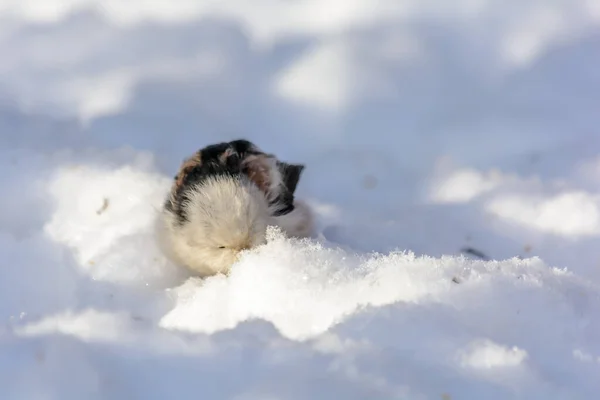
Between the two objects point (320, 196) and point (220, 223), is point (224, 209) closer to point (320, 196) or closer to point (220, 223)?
point (220, 223)

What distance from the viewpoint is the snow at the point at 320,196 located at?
48.1 inches

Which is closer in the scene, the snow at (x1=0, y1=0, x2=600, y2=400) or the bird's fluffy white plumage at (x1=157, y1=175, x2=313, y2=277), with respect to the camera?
the snow at (x1=0, y1=0, x2=600, y2=400)

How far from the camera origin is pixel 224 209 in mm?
1851

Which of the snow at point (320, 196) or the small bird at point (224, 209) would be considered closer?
the snow at point (320, 196)

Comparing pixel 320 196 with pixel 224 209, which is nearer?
pixel 224 209

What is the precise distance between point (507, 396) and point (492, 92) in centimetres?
299

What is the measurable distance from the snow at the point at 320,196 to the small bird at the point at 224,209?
0.29 feet

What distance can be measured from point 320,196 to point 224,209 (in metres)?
1.38

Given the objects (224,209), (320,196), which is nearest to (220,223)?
(224,209)

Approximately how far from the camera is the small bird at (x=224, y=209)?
1862 mm

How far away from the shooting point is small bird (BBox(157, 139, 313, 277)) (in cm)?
186

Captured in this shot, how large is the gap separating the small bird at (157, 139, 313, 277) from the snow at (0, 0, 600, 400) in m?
0.09

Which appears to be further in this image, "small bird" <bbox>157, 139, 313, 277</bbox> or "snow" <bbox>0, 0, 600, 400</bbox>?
"small bird" <bbox>157, 139, 313, 277</bbox>

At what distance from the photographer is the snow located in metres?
1.22
